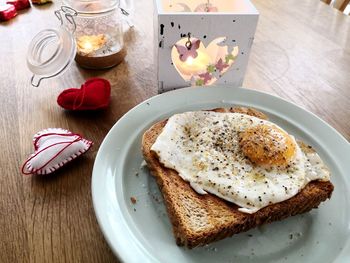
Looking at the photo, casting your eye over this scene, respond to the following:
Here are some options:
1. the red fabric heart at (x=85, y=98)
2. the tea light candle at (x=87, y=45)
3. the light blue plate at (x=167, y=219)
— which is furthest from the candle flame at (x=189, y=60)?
the tea light candle at (x=87, y=45)

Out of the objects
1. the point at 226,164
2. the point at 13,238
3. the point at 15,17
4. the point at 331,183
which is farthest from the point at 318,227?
the point at 15,17

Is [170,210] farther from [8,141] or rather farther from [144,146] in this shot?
[8,141]

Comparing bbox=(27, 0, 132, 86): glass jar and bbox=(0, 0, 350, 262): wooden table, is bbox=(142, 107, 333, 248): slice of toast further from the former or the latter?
bbox=(27, 0, 132, 86): glass jar

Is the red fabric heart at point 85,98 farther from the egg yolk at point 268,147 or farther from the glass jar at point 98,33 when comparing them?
the egg yolk at point 268,147

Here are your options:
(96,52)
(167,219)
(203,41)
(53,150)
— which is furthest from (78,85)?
(167,219)

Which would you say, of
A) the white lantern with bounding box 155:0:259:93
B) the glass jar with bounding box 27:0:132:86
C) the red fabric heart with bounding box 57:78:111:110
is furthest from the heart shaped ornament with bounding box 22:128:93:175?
the white lantern with bounding box 155:0:259:93
